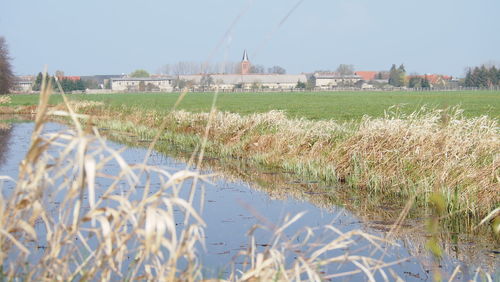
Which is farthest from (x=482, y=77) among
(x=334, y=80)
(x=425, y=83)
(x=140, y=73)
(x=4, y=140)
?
(x=4, y=140)

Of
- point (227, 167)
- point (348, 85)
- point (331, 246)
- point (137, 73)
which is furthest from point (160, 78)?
point (331, 246)

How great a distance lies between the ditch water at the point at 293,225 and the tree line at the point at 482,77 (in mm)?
106151

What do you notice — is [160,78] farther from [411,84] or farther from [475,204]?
[475,204]

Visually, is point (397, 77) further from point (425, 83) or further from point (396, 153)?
point (396, 153)

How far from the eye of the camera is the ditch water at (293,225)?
6.71 metres

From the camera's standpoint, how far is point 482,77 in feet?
382

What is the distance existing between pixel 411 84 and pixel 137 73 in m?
79.6

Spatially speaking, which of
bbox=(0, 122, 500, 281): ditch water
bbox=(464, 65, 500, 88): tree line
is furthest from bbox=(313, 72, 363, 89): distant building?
bbox=(0, 122, 500, 281): ditch water

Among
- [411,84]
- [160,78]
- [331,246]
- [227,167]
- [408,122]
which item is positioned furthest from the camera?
[160,78]

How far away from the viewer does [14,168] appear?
1380 centimetres

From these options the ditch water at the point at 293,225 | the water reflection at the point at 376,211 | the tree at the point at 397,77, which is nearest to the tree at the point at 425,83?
the tree at the point at 397,77

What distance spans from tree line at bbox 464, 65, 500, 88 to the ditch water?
4179 inches

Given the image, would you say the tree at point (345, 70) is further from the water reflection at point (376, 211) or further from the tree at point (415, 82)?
the water reflection at point (376, 211)

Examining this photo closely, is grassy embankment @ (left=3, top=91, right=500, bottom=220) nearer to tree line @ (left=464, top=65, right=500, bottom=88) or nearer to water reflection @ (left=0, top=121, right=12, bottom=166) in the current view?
water reflection @ (left=0, top=121, right=12, bottom=166)
